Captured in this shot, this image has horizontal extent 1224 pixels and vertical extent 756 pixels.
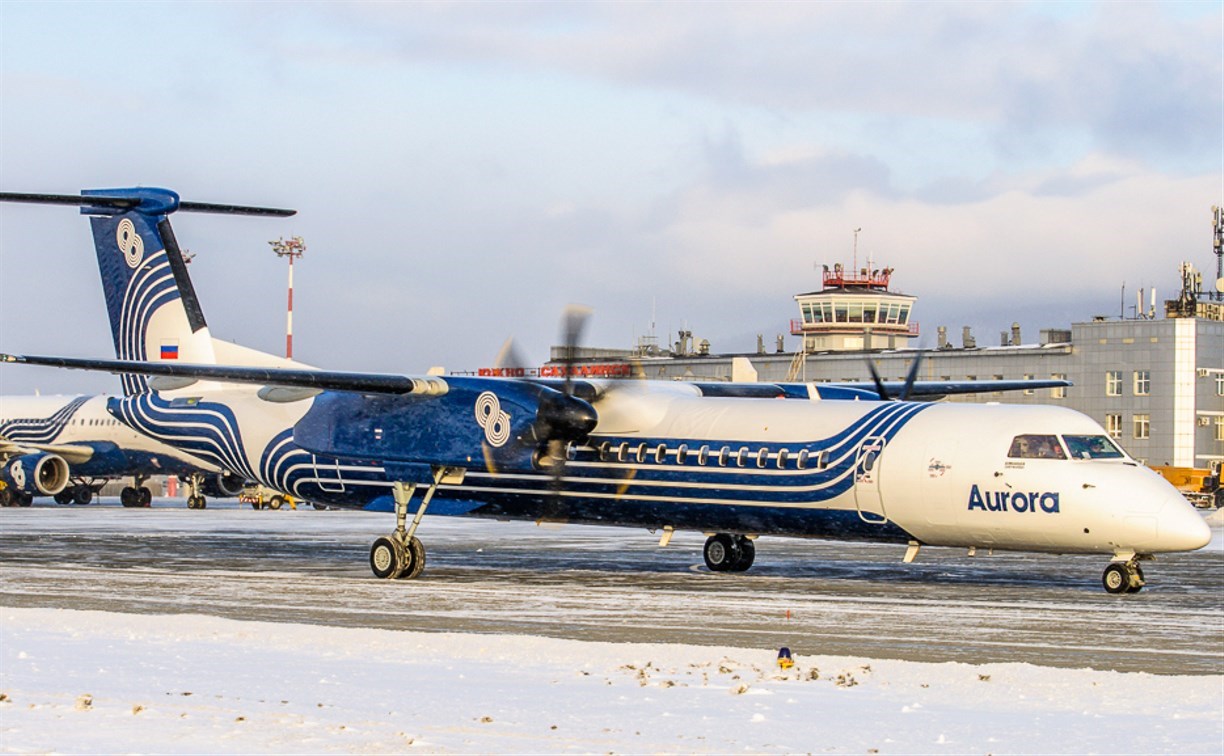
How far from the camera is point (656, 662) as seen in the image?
1412cm

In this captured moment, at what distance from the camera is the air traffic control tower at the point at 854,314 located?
267ft

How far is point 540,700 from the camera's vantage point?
11.9 meters

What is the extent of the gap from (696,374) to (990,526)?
65.7 metres

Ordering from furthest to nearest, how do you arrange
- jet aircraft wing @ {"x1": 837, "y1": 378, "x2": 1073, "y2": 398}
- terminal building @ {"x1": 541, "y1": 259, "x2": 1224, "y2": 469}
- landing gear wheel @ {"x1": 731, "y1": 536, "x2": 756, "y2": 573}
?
terminal building @ {"x1": 541, "y1": 259, "x2": 1224, "y2": 469} → jet aircraft wing @ {"x1": 837, "y1": 378, "x2": 1073, "y2": 398} → landing gear wheel @ {"x1": 731, "y1": 536, "x2": 756, "y2": 573}

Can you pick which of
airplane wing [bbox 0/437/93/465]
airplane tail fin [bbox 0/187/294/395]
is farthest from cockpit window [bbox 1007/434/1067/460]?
airplane wing [bbox 0/437/93/465]

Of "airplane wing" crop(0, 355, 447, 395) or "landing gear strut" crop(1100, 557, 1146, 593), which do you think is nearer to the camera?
"landing gear strut" crop(1100, 557, 1146, 593)

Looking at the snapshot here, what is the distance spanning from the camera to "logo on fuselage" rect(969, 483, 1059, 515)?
20.6 metres

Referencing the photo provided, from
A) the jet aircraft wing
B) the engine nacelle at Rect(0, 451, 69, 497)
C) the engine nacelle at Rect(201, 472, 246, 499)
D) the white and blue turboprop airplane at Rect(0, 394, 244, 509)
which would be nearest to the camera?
the jet aircraft wing

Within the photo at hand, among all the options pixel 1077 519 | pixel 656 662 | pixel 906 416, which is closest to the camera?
pixel 656 662

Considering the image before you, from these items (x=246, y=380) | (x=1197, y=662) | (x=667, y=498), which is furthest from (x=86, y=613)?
(x=1197, y=662)

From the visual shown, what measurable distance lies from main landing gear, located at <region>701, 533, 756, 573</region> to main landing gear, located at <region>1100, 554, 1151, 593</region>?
674 cm

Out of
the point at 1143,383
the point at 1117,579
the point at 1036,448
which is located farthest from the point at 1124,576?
the point at 1143,383

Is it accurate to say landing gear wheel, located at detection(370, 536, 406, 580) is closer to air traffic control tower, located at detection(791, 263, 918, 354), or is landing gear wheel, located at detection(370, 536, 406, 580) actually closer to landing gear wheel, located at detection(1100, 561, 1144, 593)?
landing gear wheel, located at detection(1100, 561, 1144, 593)

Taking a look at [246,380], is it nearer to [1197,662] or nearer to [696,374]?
[1197,662]
